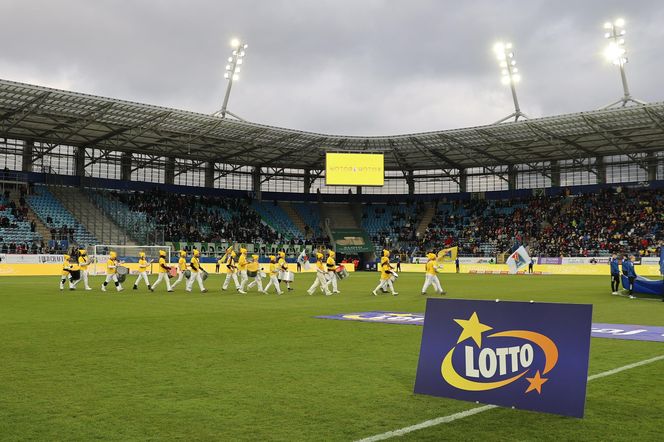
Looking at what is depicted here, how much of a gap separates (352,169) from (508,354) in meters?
56.7

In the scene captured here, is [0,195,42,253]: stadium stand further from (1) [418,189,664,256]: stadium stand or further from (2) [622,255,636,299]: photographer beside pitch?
(2) [622,255,636,299]: photographer beside pitch

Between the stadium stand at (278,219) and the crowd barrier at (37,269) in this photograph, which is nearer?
the crowd barrier at (37,269)

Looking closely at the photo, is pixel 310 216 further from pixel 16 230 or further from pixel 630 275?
pixel 630 275

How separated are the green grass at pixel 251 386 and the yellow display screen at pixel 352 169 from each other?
46947 mm

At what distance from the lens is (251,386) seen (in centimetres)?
846

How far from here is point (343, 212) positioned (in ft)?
273

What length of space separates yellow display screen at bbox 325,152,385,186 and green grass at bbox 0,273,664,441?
46947 millimetres

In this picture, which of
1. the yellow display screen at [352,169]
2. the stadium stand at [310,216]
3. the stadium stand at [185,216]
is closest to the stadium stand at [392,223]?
the stadium stand at [310,216]

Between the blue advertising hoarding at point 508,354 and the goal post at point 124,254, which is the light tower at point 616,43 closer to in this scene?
the goal post at point 124,254

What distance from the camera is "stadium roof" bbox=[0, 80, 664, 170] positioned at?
49.3m

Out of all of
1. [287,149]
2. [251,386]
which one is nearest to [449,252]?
[251,386]

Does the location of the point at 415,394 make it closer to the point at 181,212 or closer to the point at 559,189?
the point at 181,212

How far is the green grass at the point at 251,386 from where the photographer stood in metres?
6.35

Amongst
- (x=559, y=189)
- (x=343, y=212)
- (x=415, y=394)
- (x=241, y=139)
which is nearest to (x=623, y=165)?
(x=559, y=189)
